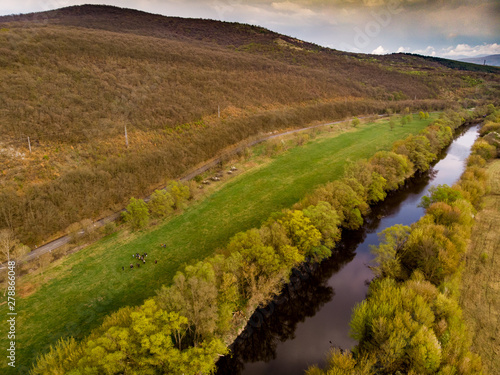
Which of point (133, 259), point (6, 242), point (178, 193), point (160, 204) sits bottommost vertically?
point (133, 259)

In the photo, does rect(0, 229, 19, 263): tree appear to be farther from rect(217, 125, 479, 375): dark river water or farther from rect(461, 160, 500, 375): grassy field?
rect(461, 160, 500, 375): grassy field

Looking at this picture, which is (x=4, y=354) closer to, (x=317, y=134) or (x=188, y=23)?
(x=317, y=134)

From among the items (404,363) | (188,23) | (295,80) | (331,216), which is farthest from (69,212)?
(188,23)

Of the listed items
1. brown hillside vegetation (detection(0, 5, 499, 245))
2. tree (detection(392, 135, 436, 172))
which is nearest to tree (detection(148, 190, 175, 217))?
brown hillside vegetation (detection(0, 5, 499, 245))

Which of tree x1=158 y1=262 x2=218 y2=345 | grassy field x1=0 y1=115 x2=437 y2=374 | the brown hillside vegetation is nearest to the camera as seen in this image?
tree x1=158 y1=262 x2=218 y2=345

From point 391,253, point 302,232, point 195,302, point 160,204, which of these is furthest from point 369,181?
point 195,302

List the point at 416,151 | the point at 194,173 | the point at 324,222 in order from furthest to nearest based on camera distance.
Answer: the point at 416,151 → the point at 194,173 → the point at 324,222

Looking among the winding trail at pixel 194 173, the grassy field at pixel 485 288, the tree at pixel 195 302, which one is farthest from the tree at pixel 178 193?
the grassy field at pixel 485 288

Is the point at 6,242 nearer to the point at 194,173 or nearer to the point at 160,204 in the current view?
the point at 160,204
